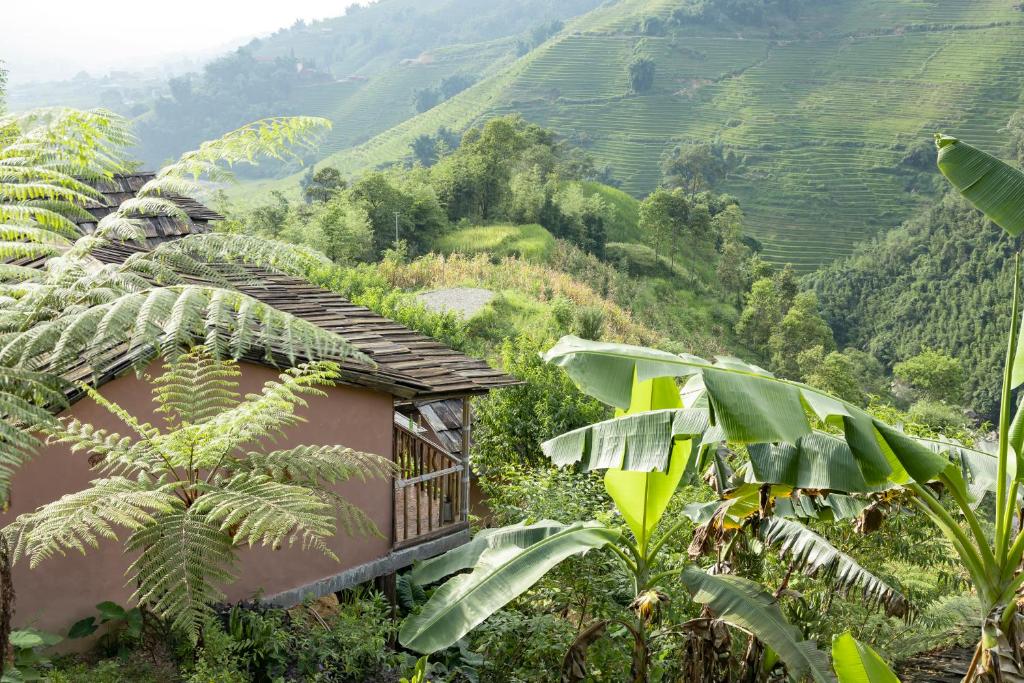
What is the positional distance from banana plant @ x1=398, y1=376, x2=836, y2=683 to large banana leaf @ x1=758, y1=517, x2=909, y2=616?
1.72 ft

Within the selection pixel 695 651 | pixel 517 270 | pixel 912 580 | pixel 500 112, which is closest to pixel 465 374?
pixel 695 651

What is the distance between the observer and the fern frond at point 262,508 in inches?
203

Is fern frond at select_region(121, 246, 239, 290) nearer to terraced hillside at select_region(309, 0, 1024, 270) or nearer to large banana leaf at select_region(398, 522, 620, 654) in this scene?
large banana leaf at select_region(398, 522, 620, 654)

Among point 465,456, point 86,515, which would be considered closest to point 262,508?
point 86,515

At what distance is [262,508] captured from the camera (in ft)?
17.2

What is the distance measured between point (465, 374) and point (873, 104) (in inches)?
3030

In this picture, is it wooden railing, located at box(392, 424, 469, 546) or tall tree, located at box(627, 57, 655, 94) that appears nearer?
wooden railing, located at box(392, 424, 469, 546)

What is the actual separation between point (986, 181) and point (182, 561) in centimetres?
492

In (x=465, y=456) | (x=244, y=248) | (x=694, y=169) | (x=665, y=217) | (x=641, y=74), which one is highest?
(x=244, y=248)

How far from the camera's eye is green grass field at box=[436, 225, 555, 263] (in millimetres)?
35719

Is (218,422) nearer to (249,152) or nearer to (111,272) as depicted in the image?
(111,272)

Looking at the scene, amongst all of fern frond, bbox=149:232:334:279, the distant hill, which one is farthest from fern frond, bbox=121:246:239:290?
the distant hill

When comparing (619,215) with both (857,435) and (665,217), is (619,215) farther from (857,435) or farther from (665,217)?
(857,435)

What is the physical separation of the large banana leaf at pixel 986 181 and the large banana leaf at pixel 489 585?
116 inches
